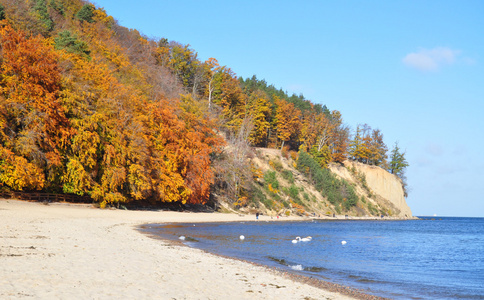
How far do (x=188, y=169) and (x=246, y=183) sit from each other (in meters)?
17.8

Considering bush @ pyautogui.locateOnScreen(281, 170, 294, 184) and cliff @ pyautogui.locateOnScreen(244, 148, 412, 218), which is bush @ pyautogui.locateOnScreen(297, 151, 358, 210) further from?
bush @ pyautogui.locateOnScreen(281, 170, 294, 184)

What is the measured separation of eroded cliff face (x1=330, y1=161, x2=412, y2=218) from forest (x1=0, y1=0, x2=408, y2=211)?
101 feet

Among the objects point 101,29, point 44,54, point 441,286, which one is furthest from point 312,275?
point 101,29

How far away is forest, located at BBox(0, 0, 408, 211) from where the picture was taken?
33188 mm

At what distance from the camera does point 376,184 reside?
100m

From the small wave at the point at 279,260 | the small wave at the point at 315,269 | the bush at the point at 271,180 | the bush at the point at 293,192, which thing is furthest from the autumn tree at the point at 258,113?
the small wave at the point at 315,269

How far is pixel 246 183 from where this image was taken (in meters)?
66.1

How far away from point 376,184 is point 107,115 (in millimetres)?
78589

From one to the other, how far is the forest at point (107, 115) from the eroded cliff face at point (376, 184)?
30817 mm

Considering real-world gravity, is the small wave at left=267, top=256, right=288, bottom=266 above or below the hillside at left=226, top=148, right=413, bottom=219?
below

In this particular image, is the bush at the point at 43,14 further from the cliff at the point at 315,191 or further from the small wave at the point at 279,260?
the small wave at the point at 279,260

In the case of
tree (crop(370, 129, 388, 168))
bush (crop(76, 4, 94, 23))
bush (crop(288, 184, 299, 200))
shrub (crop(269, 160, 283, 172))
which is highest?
bush (crop(76, 4, 94, 23))

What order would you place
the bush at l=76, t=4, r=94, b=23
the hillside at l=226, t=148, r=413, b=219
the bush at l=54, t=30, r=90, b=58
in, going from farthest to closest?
the hillside at l=226, t=148, r=413, b=219 → the bush at l=76, t=4, r=94, b=23 → the bush at l=54, t=30, r=90, b=58

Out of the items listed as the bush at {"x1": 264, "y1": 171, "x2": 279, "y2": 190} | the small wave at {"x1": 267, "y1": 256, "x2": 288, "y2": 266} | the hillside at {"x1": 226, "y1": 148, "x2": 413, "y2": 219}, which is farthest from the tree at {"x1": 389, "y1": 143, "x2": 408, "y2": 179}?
the small wave at {"x1": 267, "y1": 256, "x2": 288, "y2": 266}
